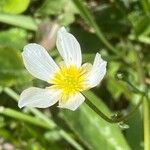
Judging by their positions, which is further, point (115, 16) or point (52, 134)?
point (115, 16)

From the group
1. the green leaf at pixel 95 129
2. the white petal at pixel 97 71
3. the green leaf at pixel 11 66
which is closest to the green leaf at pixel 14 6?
the green leaf at pixel 11 66

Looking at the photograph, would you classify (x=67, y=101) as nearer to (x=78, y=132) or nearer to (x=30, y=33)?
(x=78, y=132)

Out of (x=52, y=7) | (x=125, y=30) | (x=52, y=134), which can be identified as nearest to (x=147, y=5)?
(x=125, y=30)

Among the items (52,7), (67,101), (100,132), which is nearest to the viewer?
(67,101)

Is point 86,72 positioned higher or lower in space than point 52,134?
higher

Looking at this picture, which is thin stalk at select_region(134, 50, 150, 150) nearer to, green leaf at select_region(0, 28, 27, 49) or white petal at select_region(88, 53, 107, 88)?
white petal at select_region(88, 53, 107, 88)

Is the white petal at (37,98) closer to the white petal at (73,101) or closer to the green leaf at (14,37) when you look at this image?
the white petal at (73,101)

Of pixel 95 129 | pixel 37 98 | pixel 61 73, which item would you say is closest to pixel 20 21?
pixel 95 129

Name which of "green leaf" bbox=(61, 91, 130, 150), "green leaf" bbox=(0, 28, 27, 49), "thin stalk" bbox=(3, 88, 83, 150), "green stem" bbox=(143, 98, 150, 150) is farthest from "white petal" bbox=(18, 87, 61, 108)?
"green leaf" bbox=(0, 28, 27, 49)
